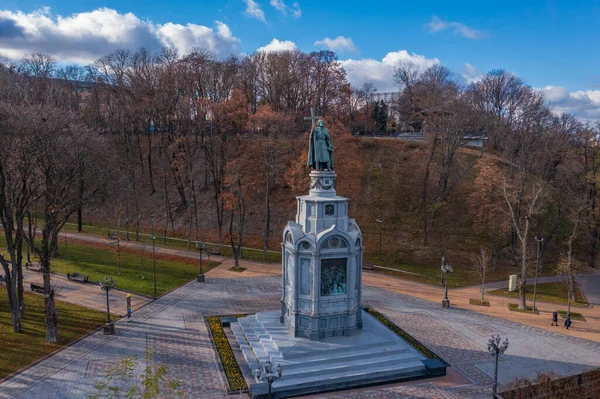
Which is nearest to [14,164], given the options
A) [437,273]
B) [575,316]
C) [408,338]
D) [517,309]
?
[408,338]

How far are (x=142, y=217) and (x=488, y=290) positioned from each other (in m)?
37.0

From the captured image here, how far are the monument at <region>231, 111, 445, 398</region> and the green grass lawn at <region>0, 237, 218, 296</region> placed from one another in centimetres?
1148

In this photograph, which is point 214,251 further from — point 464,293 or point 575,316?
point 575,316

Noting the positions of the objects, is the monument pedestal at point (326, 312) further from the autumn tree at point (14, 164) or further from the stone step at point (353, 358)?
the autumn tree at point (14, 164)

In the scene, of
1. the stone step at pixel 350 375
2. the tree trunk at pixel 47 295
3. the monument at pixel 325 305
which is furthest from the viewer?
the tree trunk at pixel 47 295

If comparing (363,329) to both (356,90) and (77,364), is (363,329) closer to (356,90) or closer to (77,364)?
(77,364)

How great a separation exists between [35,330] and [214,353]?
9.62m

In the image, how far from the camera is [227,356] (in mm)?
18375

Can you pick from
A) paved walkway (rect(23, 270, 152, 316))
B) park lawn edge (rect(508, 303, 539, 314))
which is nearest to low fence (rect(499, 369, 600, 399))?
park lawn edge (rect(508, 303, 539, 314))

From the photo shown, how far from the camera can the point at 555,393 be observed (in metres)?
14.3

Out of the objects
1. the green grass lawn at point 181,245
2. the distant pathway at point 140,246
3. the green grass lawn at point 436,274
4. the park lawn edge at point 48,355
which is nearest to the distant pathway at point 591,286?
the green grass lawn at point 436,274

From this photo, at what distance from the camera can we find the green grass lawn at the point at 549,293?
1098 inches

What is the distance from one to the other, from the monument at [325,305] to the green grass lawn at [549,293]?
14199 mm

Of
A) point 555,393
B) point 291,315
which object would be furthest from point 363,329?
point 555,393
